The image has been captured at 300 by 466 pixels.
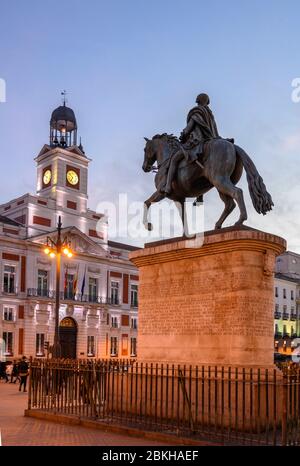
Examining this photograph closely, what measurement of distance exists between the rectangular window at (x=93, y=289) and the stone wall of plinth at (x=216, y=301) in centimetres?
4295

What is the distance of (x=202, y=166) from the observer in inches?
450

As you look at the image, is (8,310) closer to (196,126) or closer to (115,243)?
(115,243)

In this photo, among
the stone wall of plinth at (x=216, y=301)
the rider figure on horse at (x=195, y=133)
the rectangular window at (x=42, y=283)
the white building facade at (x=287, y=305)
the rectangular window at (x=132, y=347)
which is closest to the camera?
the stone wall of plinth at (x=216, y=301)

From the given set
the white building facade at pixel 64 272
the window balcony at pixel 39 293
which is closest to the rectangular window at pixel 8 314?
the white building facade at pixel 64 272

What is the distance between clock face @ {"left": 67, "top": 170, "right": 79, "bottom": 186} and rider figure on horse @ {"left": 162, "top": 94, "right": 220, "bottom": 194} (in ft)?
140

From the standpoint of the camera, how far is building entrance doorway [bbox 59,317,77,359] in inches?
2018

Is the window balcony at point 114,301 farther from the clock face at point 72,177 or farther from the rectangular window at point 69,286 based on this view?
the clock face at point 72,177

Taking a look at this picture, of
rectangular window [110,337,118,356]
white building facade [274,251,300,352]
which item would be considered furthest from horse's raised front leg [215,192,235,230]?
white building facade [274,251,300,352]

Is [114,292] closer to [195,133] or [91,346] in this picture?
[91,346]

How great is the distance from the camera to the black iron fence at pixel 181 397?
859 centimetres

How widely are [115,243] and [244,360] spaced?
173 ft

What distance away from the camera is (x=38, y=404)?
41.6ft
